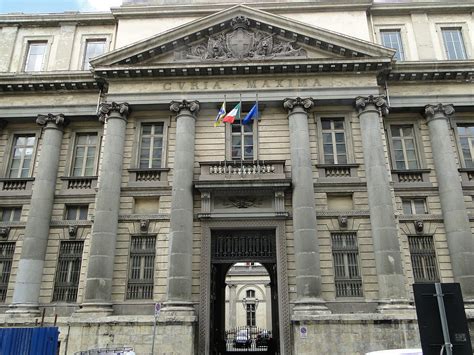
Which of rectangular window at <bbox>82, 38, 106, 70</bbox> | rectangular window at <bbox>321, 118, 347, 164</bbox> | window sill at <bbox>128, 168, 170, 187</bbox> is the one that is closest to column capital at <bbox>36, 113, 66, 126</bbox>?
rectangular window at <bbox>82, 38, 106, 70</bbox>

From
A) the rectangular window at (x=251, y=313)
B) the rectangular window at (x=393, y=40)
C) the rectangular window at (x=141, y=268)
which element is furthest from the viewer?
the rectangular window at (x=251, y=313)

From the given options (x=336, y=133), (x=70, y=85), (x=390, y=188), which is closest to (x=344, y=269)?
(x=390, y=188)

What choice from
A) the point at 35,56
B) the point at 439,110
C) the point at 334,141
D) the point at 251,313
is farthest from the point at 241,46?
the point at 251,313

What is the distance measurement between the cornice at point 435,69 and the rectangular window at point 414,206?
21.0 ft

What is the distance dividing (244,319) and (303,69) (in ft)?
121

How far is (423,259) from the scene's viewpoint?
18.5 meters

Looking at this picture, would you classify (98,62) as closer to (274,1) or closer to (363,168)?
(274,1)

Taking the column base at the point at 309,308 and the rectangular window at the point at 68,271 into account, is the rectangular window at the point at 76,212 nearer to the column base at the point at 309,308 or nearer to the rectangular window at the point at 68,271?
the rectangular window at the point at 68,271

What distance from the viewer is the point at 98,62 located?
19875 mm

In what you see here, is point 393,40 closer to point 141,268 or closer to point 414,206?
point 414,206

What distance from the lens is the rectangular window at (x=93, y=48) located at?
2275 centimetres

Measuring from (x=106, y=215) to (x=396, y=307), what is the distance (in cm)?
1308

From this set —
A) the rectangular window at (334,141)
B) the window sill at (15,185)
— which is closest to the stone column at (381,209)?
the rectangular window at (334,141)

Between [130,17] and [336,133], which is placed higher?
[130,17]
